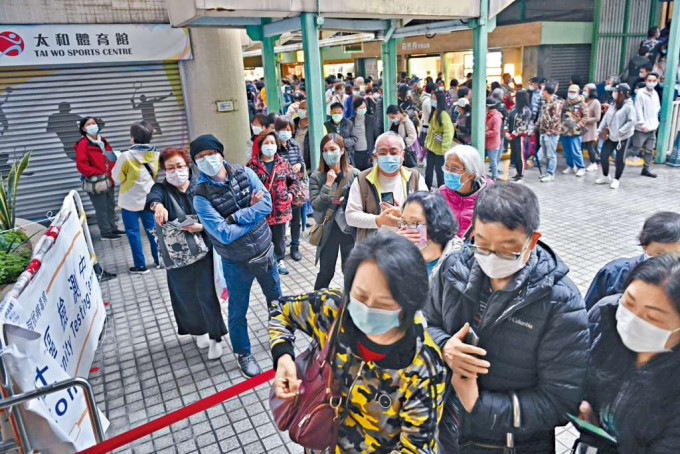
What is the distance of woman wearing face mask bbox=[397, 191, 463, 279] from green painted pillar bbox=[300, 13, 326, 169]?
3.51 meters

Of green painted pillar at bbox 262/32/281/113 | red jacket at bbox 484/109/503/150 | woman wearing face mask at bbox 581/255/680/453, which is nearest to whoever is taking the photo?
woman wearing face mask at bbox 581/255/680/453

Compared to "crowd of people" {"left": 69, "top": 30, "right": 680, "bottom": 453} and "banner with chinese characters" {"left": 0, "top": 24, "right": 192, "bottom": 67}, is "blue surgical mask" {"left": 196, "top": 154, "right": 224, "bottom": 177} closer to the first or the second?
"crowd of people" {"left": 69, "top": 30, "right": 680, "bottom": 453}

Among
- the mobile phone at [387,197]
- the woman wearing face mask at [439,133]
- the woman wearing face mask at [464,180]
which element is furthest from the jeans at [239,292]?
the woman wearing face mask at [439,133]

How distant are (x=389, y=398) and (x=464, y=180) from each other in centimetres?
226

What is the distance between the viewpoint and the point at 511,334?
1.79 meters

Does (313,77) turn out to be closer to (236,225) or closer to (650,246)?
(236,225)

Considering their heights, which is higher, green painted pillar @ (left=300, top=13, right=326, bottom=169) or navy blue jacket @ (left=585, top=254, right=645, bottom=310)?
green painted pillar @ (left=300, top=13, right=326, bottom=169)

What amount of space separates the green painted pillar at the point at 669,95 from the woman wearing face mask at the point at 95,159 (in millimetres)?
10207

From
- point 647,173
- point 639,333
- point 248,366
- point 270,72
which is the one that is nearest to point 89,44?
point 270,72

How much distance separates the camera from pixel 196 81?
29.7ft

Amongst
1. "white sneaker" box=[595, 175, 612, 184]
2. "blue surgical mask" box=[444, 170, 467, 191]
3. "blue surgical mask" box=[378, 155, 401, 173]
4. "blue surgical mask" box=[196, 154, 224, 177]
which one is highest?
"blue surgical mask" box=[196, 154, 224, 177]

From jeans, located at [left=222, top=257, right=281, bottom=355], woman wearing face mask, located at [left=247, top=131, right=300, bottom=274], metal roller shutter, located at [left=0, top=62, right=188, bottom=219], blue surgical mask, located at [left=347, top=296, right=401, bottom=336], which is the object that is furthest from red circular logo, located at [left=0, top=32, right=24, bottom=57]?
blue surgical mask, located at [left=347, top=296, right=401, bottom=336]

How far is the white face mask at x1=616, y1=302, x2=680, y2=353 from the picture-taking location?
1617mm

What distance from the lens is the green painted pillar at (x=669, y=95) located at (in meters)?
9.59
